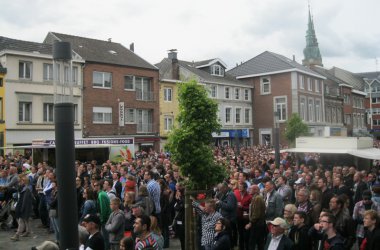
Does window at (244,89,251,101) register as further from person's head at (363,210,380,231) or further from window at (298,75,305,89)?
person's head at (363,210,380,231)

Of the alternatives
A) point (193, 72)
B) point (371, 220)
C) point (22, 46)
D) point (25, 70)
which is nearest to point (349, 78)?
point (193, 72)

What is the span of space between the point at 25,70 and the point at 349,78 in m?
60.3

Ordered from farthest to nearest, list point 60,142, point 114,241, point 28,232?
point 28,232
point 114,241
point 60,142

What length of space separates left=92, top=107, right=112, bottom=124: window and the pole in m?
30.1

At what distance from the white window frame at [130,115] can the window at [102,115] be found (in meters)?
1.95

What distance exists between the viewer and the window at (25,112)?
29875 mm

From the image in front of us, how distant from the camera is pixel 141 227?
6.13 m

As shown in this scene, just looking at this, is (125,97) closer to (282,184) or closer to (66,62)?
(282,184)

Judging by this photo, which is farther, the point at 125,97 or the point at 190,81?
the point at 125,97

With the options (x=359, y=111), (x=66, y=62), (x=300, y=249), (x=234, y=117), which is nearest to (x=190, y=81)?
(x=300, y=249)

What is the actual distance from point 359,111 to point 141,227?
68.4 meters

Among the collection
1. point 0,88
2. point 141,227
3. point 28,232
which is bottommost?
point 28,232

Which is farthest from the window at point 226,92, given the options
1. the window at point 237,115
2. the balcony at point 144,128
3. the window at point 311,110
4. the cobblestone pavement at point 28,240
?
the cobblestone pavement at point 28,240

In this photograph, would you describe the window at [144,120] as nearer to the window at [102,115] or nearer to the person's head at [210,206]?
the window at [102,115]
